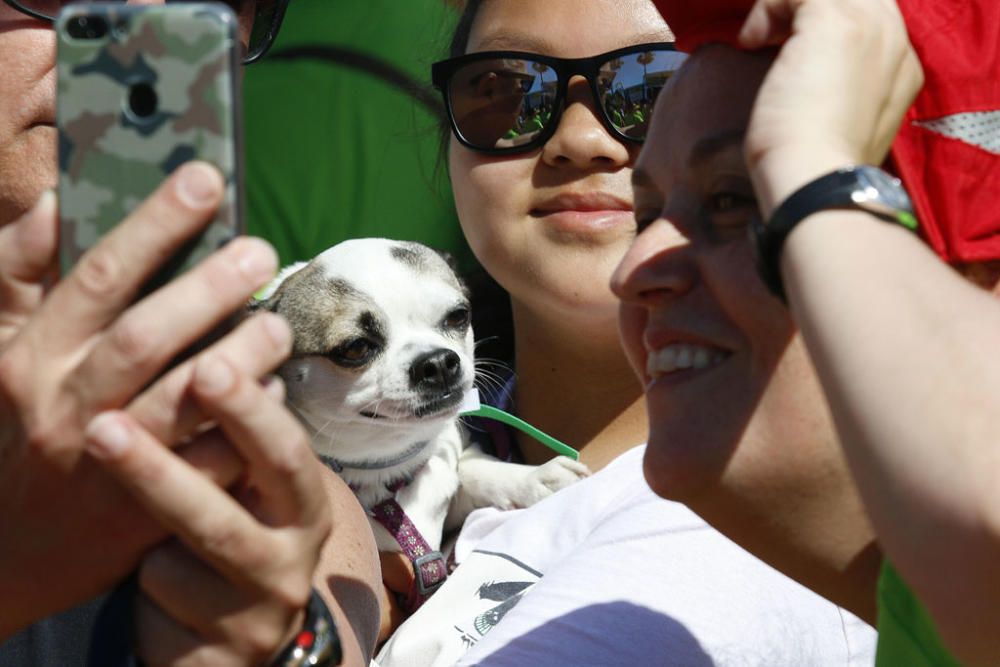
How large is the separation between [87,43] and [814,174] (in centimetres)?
56

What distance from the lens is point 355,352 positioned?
249 cm

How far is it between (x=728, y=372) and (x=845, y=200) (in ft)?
0.93

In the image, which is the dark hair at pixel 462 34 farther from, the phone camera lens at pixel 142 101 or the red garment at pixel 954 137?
the phone camera lens at pixel 142 101

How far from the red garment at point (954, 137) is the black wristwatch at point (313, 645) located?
2.12 feet

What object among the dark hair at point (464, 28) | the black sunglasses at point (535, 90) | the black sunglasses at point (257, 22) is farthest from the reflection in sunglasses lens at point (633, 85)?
the black sunglasses at point (257, 22)

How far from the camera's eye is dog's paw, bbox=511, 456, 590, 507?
7.55 feet

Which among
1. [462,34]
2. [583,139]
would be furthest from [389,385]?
[462,34]

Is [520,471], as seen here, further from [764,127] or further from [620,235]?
[764,127]

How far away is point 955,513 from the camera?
821 millimetres

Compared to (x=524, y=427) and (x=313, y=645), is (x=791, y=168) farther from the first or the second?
(x=524, y=427)

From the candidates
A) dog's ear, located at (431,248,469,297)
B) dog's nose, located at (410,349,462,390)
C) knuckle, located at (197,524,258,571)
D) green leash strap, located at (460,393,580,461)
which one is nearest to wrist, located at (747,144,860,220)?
knuckle, located at (197,524,258,571)

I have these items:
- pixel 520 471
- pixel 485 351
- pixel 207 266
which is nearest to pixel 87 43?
pixel 207 266

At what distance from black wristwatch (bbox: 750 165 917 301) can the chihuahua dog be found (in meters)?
1.43

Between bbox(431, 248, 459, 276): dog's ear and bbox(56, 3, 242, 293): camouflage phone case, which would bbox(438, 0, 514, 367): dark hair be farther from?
bbox(56, 3, 242, 293): camouflage phone case
